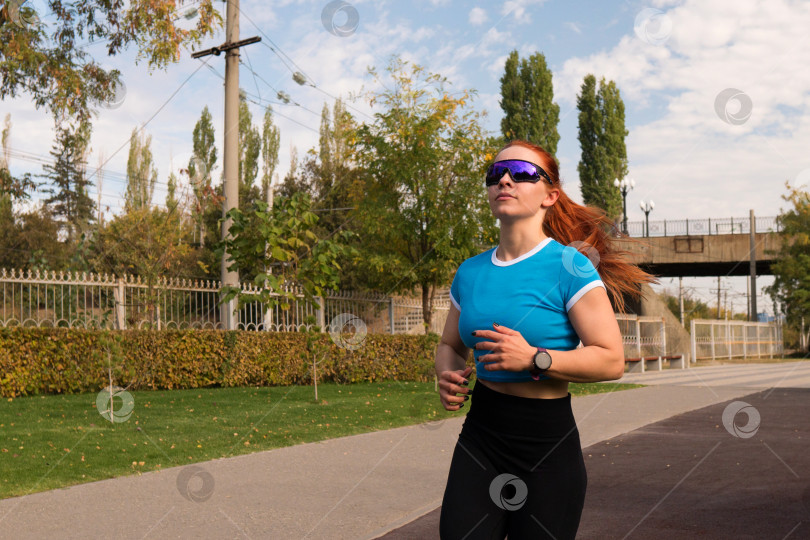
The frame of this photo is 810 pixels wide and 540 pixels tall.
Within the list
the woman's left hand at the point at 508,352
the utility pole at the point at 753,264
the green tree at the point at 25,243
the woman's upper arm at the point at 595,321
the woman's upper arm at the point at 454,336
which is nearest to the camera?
the woman's left hand at the point at 508,352

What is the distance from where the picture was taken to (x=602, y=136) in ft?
136

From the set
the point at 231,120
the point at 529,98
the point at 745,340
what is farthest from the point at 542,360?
the point at 745,340

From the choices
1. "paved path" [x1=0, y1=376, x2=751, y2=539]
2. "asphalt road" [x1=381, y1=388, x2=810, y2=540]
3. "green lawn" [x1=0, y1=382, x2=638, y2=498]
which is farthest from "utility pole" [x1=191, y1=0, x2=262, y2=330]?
"asphalt road" [x1=381, y1=388, x2=810, y2=540]

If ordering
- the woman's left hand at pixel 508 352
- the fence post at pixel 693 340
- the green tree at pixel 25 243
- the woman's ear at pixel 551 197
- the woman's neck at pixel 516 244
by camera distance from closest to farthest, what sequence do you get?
the woman's left hand at pixel 508 352 < the woman's neck at pixel 516 244 < the woman's ear at pixel 551 197 < the fence post at pixel 693 340 < the green tree at pixel 25 243

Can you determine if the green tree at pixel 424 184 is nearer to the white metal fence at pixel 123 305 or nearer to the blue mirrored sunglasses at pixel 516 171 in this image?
the white metal fence at pixel 123 305

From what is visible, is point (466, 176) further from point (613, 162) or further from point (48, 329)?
point (613, 162)

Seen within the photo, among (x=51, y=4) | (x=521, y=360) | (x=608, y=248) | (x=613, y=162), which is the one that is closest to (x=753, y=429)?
(x=608, y=248)

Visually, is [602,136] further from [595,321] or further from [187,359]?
[595,321]

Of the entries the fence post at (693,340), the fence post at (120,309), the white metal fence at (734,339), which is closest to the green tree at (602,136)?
the white metal fence at (734,339)

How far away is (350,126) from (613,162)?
25090mm

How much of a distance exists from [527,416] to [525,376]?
14 centimetres

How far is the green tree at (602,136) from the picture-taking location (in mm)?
41125

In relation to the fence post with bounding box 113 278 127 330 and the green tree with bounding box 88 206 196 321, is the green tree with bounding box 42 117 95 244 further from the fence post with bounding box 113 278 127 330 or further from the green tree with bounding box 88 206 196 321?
the fence post with bounding box 113 278 127 330

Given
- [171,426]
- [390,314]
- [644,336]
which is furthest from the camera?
[644,336]
